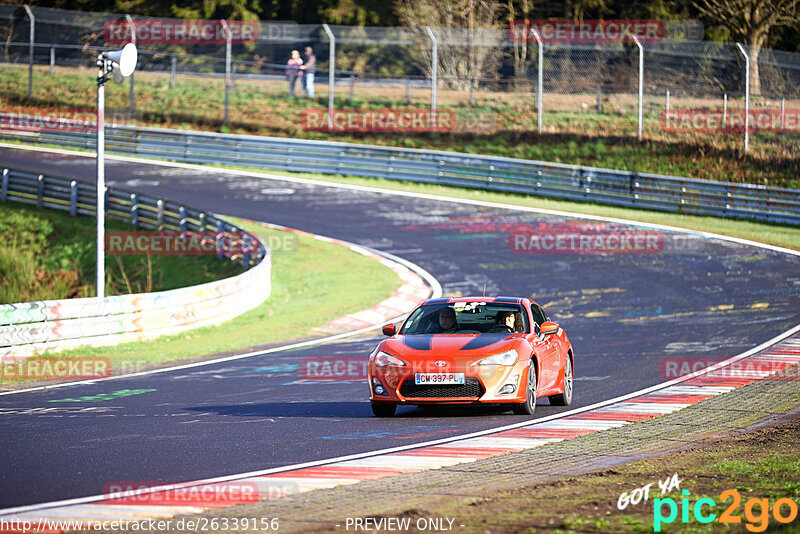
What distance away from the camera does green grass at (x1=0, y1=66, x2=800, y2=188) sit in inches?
1411

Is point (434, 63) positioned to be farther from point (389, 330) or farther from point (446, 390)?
point (446, 390)

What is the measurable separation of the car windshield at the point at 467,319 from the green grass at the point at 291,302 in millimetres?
5926

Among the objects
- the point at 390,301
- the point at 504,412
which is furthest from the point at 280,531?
the point at 390,301

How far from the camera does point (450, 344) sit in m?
11.7

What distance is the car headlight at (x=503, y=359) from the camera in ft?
37.2

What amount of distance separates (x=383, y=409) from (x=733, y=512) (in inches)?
224

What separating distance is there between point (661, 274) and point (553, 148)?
52.9ft

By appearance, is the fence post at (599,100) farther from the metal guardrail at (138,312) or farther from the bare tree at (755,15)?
the metal guardrail at (138,312)

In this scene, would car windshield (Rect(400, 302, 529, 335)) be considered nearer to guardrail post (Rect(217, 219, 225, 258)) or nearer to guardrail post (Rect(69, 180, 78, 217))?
guardrail post (Rect(217, 219, 225, 258))

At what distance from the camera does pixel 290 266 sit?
88.6 ft

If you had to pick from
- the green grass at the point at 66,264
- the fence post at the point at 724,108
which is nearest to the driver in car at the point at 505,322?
the green grass at the point at 66,264

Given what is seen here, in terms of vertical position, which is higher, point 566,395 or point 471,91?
point 471,91

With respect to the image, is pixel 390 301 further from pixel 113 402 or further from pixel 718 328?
pixel 113 402

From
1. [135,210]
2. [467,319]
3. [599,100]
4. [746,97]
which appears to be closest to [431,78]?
[599,100]
